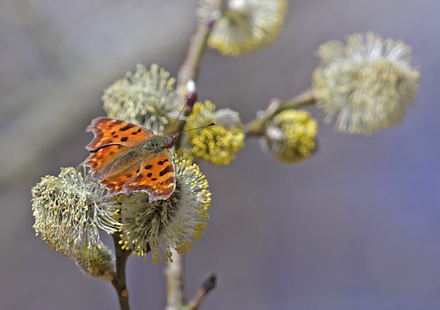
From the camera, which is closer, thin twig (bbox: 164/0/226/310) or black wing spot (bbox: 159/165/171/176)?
black wing spot (bbox: 159/165/171/176)

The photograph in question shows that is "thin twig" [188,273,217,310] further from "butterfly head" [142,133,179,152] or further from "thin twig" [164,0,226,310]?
"butterfly head" [142,133,179,152]

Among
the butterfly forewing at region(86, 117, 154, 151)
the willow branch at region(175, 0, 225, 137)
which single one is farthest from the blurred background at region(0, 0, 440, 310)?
the butterfly forewing at region(86, 117, 154, 151)

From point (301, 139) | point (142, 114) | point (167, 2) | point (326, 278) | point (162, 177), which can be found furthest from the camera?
point (167, 2)

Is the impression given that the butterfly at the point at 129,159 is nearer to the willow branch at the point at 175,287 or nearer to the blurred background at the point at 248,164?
the willow branch at the point at 175,287

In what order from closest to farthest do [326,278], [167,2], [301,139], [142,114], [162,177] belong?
[162,177] → [142,114] → [301,139] → [326,278] → [167,2]

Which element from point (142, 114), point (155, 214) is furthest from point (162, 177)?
point (142, 114)

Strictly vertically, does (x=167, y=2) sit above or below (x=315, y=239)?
above

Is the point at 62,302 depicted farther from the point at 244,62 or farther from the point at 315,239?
the point at 244,62
